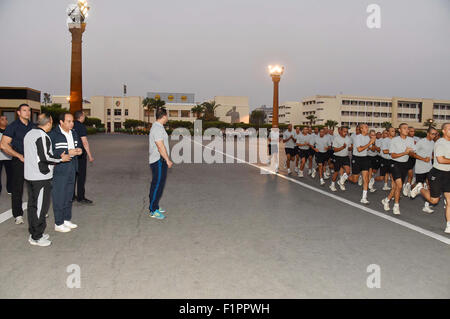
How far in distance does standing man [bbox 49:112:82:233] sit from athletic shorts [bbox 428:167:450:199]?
5.59 m

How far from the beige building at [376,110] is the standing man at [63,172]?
11972cm

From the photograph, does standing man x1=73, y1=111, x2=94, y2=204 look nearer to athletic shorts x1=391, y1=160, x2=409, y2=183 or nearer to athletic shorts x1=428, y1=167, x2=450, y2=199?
athletic shorts x1=391, y1=160, x2=409, y2=183

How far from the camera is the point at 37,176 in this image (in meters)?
4.94

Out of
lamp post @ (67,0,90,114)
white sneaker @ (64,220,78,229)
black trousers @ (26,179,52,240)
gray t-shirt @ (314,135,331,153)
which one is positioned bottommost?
white sneaker @ (64,220,78,229)

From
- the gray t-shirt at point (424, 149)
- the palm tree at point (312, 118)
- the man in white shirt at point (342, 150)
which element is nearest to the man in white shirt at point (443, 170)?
the gray t-shirt at point (424, 149)

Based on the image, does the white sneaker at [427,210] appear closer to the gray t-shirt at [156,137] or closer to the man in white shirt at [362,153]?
the man in white shirt at [362,153]

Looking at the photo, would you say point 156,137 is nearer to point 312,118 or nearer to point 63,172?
point 63,172

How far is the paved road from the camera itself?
11.9 ft

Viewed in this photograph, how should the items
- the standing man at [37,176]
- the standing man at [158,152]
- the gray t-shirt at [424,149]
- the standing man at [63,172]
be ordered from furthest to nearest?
the gray t-shirt at [424,149]
the standing man at [158,152]
the standing man at [63,172]
the standing man at [37,176]

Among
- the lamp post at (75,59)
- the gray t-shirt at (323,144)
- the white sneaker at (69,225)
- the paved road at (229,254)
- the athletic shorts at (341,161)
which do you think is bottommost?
the paved road at (229,254)

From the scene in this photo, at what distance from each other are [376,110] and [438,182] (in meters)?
125

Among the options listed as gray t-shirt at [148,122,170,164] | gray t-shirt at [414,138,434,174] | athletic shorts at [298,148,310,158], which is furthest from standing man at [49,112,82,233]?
athletic shorts at [298,148,310,158]

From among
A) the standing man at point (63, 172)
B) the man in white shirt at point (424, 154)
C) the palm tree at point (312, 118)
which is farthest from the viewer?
the palm tree at point (312, 118)

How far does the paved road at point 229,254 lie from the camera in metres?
3.62
